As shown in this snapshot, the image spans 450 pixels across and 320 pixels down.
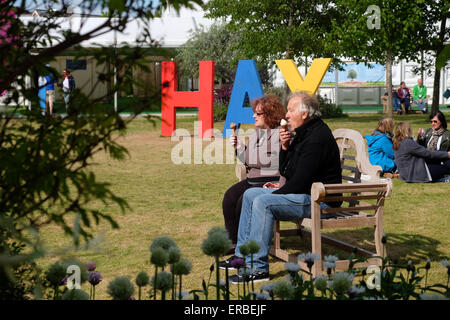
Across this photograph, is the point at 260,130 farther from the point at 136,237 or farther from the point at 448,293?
the point at 448,293

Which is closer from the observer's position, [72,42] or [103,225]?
[72,42]

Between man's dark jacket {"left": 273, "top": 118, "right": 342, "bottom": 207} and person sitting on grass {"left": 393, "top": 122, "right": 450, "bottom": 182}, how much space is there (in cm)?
524

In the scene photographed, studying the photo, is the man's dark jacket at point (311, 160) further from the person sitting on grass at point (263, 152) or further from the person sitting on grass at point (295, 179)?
the person sitting on grass at point (263, 152)

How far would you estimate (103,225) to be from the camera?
7.23 metres

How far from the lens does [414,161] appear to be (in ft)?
33.9

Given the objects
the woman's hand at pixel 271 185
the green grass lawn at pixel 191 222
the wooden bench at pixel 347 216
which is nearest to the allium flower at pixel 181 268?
the green grass lawn at pixel 191 222

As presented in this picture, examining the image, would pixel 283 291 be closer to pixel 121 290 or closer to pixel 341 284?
pixel 341 284

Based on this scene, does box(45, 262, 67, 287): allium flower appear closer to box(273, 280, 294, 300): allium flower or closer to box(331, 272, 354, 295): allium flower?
box(273, 280, 294, 300): allium flower

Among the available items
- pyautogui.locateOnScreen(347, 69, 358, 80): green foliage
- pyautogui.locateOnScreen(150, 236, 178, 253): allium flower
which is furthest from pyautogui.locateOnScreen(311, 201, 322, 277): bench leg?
pyautogui.locateOnScreen(347, 69, 358, 80): green foliage

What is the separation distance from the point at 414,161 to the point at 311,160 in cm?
576

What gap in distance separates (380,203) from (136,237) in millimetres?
2681

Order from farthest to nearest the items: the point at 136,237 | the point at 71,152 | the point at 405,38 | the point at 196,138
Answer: the point at 405,38 → the point at 196,138 → the point at 136,237 → the point at 71,152

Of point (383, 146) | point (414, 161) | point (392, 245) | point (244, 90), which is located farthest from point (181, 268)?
point (244, 90)
